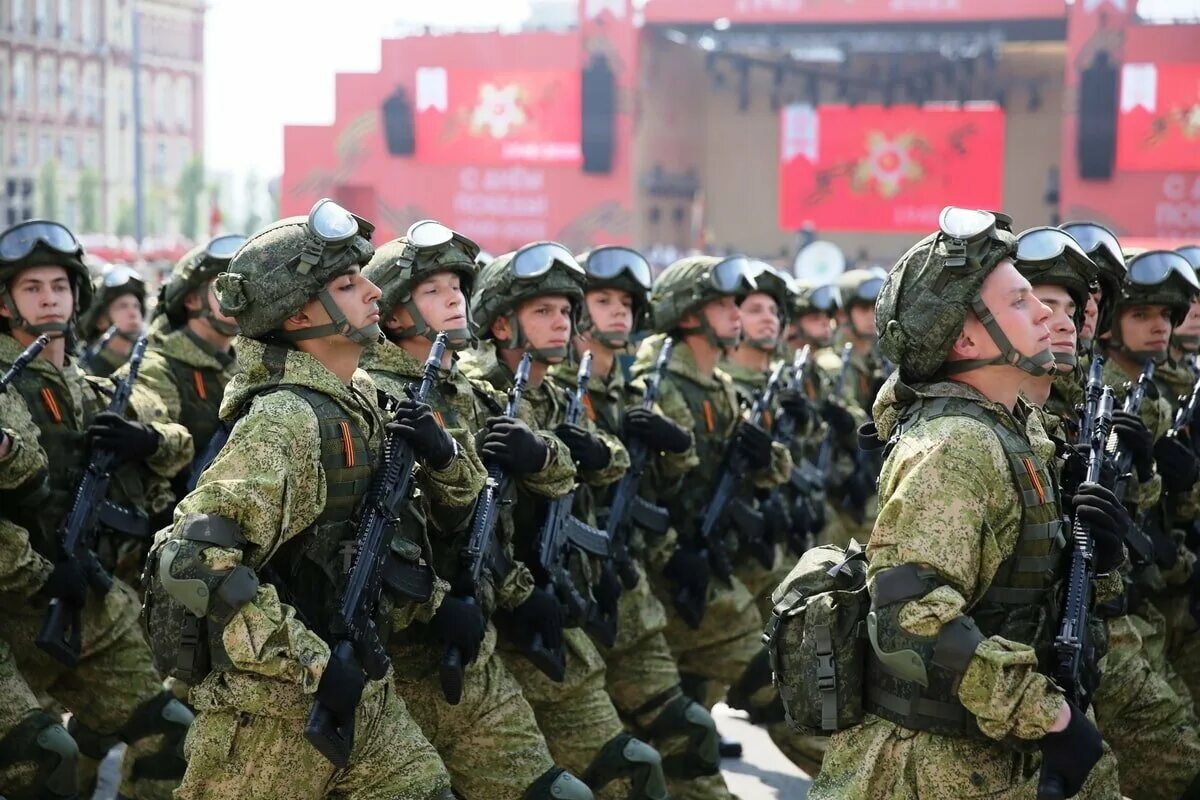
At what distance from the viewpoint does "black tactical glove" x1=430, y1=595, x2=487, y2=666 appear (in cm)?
513

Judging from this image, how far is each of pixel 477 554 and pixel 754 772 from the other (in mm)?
3479

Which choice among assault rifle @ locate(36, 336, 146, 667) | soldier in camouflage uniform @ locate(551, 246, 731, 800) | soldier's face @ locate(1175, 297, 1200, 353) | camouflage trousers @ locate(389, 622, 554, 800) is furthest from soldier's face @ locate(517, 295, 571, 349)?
soldier's face @ locate(1175, 297, 1200, 353)

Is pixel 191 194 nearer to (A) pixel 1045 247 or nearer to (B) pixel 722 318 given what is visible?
(B) pixel 722 318

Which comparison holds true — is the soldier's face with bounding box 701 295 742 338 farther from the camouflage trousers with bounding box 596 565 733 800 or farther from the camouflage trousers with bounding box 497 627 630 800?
the camouflage trousers with bounding box 497 627 630 800

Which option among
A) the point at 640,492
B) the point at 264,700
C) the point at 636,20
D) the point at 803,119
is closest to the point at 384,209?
the point at 636,20

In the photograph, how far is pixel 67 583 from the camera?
5992 millimetres

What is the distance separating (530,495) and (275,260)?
6.14ft

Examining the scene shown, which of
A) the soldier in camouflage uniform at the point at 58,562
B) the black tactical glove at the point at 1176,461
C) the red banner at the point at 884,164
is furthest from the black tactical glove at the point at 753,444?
the red banner at the point at 884,164

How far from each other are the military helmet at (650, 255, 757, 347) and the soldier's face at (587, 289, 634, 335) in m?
0.38

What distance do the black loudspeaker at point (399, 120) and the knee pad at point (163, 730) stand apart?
3811 centimetres

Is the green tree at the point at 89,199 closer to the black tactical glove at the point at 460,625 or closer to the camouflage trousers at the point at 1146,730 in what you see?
the black tactical glove at the point at 460,625

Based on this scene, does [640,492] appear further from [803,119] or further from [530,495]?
[803,119]

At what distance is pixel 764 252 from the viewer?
47344mm

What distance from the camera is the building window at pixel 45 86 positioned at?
201ft
